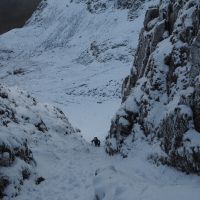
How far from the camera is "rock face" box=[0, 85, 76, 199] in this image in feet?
49.0

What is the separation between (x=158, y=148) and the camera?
1645cm

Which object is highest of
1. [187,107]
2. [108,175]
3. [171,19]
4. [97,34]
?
[171,19]

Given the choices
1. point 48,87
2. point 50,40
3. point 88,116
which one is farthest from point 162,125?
point 50,40

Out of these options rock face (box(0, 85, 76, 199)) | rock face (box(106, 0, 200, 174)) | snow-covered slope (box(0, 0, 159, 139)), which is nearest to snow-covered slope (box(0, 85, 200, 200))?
rock face (box(0, 85, 76, 199))

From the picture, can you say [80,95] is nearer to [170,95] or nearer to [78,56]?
[78,56]

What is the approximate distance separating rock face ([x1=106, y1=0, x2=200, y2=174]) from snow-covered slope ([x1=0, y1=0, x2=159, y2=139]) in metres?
15.6

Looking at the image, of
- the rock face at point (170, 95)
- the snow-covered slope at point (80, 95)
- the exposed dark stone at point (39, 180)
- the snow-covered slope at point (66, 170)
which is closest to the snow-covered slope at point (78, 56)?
the snow-covered slope at point (80, 95)

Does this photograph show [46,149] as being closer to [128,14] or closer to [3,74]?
[3,74]

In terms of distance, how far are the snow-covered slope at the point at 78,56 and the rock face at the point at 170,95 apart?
51.0 feet

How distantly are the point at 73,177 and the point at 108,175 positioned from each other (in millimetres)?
3816

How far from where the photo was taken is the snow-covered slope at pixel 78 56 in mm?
50906

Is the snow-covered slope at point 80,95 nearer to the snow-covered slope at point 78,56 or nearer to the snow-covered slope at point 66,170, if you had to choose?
the snow-covered slope at point 66,170

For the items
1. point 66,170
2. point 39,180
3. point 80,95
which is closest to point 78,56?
point 80,95

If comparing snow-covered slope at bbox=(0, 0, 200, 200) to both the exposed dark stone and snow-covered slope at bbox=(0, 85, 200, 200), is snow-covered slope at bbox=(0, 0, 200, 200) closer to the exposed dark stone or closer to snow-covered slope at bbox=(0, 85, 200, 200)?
snow-covered slope at bbox=(0, 85, 200, 200)
